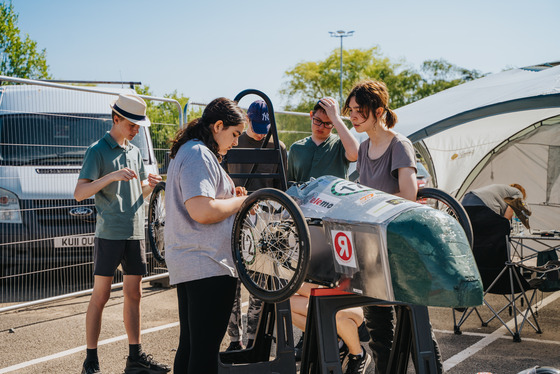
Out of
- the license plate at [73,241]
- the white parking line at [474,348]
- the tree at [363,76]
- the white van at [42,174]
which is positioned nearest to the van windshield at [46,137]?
the white van at [42,174]

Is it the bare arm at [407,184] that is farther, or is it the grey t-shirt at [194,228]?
the bare arm at [407,184]

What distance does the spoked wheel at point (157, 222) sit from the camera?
13.7 feet

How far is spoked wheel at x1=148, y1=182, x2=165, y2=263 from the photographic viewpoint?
13.7 feet

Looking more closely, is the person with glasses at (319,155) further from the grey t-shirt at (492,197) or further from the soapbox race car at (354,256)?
the grey t-shirt at (492,197)

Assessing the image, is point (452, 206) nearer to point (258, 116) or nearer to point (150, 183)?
point (258, 116)

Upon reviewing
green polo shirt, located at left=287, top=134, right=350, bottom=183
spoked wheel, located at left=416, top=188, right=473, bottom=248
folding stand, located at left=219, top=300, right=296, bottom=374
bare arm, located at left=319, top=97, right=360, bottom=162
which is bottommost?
folding stand, located at left=219, top=300, right=296, bottom=374

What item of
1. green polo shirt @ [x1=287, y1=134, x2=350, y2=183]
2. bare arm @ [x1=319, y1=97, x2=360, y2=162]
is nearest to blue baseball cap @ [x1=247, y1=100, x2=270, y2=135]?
green polo shirt @ [x1=287, y1=134, x2=350, y2=183]

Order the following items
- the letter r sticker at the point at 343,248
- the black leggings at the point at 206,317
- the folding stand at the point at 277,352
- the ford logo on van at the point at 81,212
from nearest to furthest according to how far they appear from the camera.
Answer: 1. the letter r sticker at the point at 343,248
2. the black leggings at the point at 206,317
3. the folding stand at the point at 277,352
4. the ford logo on van at the point at 81,212

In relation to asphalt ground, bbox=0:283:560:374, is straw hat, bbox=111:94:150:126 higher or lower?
higher

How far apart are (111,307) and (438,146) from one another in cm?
673

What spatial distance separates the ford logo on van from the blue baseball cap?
2.88m

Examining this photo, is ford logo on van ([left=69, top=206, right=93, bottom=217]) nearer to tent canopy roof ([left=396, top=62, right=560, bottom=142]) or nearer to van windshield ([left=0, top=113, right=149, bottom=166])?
van windshield ([left=0, top=113, right=149, bottom=166])

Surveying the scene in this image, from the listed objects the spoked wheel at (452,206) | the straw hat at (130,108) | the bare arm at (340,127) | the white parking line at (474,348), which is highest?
the straw hat at (130,108)

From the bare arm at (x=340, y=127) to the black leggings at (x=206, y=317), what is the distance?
1.24m
